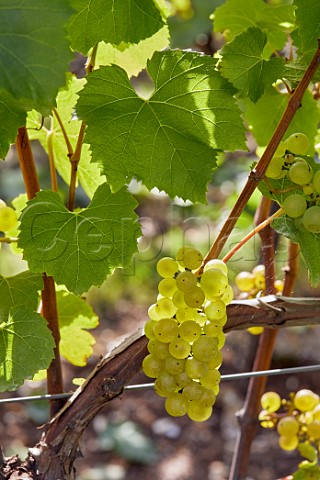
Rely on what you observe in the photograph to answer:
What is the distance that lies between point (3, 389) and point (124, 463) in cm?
188

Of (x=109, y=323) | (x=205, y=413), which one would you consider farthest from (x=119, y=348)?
(x=109, y=323)

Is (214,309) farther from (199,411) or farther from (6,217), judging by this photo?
(6,217)

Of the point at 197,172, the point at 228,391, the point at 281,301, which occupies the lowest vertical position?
the point at 228,391

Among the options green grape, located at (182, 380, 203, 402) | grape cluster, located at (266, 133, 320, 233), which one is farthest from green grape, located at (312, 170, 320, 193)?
green grape, located at (182, 380, 203, 402)

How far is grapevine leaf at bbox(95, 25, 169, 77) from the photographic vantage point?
76cm

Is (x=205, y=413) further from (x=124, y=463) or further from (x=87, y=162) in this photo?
(x=124, y=463)

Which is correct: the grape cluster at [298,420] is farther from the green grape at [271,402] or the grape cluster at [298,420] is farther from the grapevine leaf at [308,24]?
the grapevine leaf at [308,24]

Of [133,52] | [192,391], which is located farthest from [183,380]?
[133,52]

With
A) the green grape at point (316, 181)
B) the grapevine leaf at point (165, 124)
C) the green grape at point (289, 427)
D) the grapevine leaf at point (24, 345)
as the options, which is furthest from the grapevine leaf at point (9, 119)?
the green grape at point (289, 427)

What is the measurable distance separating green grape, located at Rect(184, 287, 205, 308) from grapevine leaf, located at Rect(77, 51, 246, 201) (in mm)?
85

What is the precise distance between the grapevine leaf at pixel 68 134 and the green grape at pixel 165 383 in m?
0.24

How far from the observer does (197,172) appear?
0.63 m

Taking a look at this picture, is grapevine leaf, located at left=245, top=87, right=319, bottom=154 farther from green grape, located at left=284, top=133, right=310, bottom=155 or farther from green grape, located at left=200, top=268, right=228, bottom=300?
green grape, located at left=200, top=268, right=228, bottom=300

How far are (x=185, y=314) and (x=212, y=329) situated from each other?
0.09 feet
